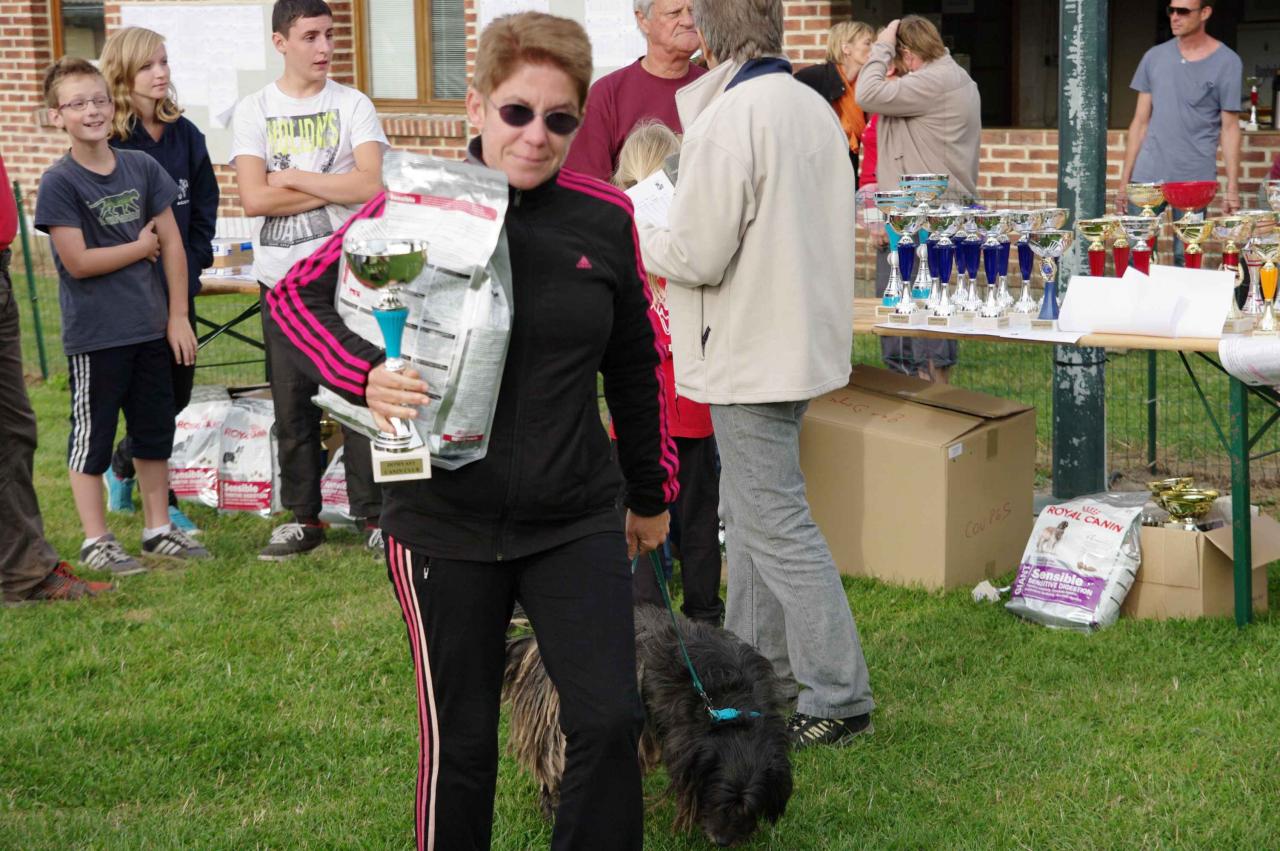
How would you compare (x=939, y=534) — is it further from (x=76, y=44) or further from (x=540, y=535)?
(x=76, y=44)

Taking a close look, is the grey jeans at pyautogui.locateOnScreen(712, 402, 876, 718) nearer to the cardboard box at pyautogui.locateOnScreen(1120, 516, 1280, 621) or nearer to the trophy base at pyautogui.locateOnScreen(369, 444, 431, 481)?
the cardboard box at pyautogui.locateOnScreen(1120, 516, 1280, 621)

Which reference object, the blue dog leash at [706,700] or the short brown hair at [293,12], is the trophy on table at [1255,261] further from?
the short brown hair at [293,12]

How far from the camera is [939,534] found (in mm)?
5199

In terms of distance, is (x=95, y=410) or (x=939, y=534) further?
(x=95, y=410)

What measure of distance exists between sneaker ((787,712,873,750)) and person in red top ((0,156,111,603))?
111 inches

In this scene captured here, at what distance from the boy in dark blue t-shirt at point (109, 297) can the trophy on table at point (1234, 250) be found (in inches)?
147

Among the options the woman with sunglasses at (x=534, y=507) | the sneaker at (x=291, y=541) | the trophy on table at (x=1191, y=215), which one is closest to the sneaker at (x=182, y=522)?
the sneaker at (x=291, y=541)

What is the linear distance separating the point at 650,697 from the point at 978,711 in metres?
1.25

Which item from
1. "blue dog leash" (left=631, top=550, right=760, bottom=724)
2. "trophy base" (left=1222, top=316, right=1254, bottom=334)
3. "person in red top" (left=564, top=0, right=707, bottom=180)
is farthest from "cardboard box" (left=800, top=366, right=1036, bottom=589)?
"blue dog leash" (left=631, top=550, right=760, bottom=724)

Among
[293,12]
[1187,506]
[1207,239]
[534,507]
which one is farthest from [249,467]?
[534,507]

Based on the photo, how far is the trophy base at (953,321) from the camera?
5.12 m

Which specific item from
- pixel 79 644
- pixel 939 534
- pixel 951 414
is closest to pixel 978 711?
pixel 939 534

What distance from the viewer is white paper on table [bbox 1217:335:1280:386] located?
4.37 m

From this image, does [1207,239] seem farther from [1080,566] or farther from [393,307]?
[393,307]
